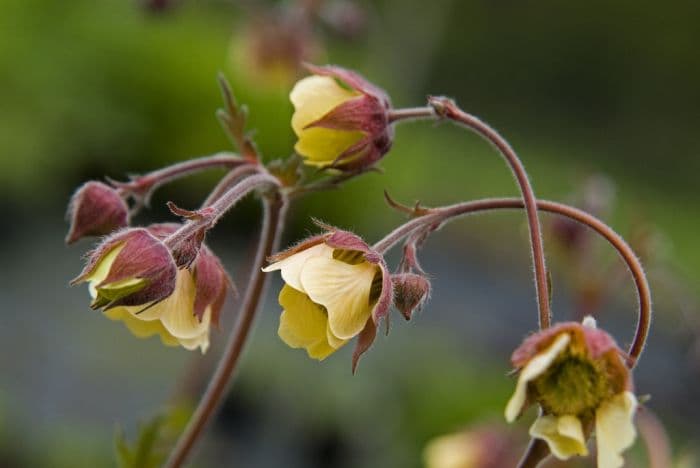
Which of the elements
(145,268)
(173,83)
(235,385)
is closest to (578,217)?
(145,268)

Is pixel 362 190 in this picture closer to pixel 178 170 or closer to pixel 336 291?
pixel 178 170

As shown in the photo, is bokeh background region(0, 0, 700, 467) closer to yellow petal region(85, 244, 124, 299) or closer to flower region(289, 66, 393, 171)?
flower region(289, 66, 393, 171)

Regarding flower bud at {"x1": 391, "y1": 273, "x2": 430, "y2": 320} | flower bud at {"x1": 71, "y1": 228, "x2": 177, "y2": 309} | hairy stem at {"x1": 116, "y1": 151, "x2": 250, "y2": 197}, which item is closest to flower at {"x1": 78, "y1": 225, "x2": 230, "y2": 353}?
A: flower bud at {"x1": 71, "y1": 228, "x2": 177, "y2": 309}

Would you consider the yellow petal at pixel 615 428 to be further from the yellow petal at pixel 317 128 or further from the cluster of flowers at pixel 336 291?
the yellow petal at pixel 317 128

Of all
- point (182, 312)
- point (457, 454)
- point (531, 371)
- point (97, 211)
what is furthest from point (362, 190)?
point (531, 371)

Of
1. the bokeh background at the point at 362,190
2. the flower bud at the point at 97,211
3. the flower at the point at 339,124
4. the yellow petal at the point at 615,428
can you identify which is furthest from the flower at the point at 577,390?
the bokeh background at the point at 362,190

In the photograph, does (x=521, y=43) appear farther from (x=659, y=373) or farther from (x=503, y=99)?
(x=659, y=373)
